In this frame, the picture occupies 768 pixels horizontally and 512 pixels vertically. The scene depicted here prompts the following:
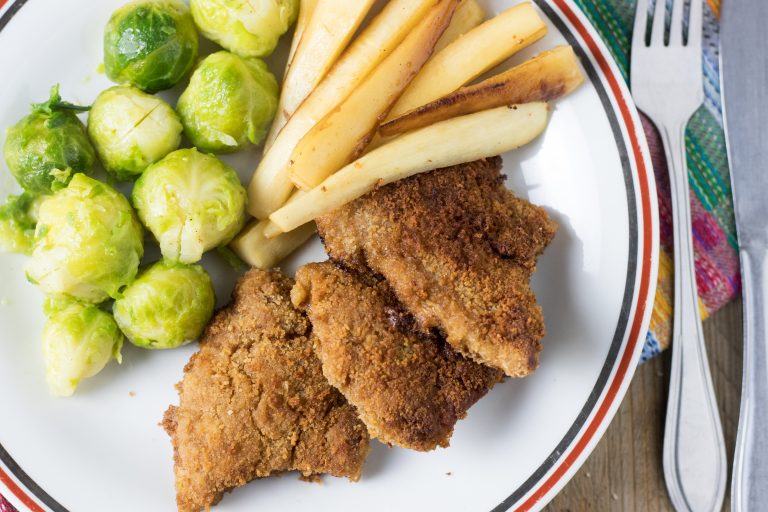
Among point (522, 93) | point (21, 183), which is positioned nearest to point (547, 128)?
point (522, 93)

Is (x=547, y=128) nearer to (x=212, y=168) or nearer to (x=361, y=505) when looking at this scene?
(x=212, y=168)

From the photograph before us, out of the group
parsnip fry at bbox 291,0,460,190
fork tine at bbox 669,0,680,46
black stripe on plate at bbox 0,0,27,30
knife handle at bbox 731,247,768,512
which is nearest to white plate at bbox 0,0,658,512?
black stripe on plate at bbox 0,0,27,30

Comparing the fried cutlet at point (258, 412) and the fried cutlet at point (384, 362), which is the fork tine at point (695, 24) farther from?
the fried cutlet at point (258, 412)

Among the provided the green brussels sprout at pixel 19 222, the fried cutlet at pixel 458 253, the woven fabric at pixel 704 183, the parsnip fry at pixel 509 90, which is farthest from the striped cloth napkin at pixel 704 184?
the green brussels sprout at pixel 19 222

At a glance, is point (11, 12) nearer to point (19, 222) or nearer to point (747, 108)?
point (19, 222)

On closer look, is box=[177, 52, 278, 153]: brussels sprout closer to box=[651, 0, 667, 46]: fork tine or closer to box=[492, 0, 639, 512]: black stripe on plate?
box=[492, 0, 639, 512]: black stripe on plate
